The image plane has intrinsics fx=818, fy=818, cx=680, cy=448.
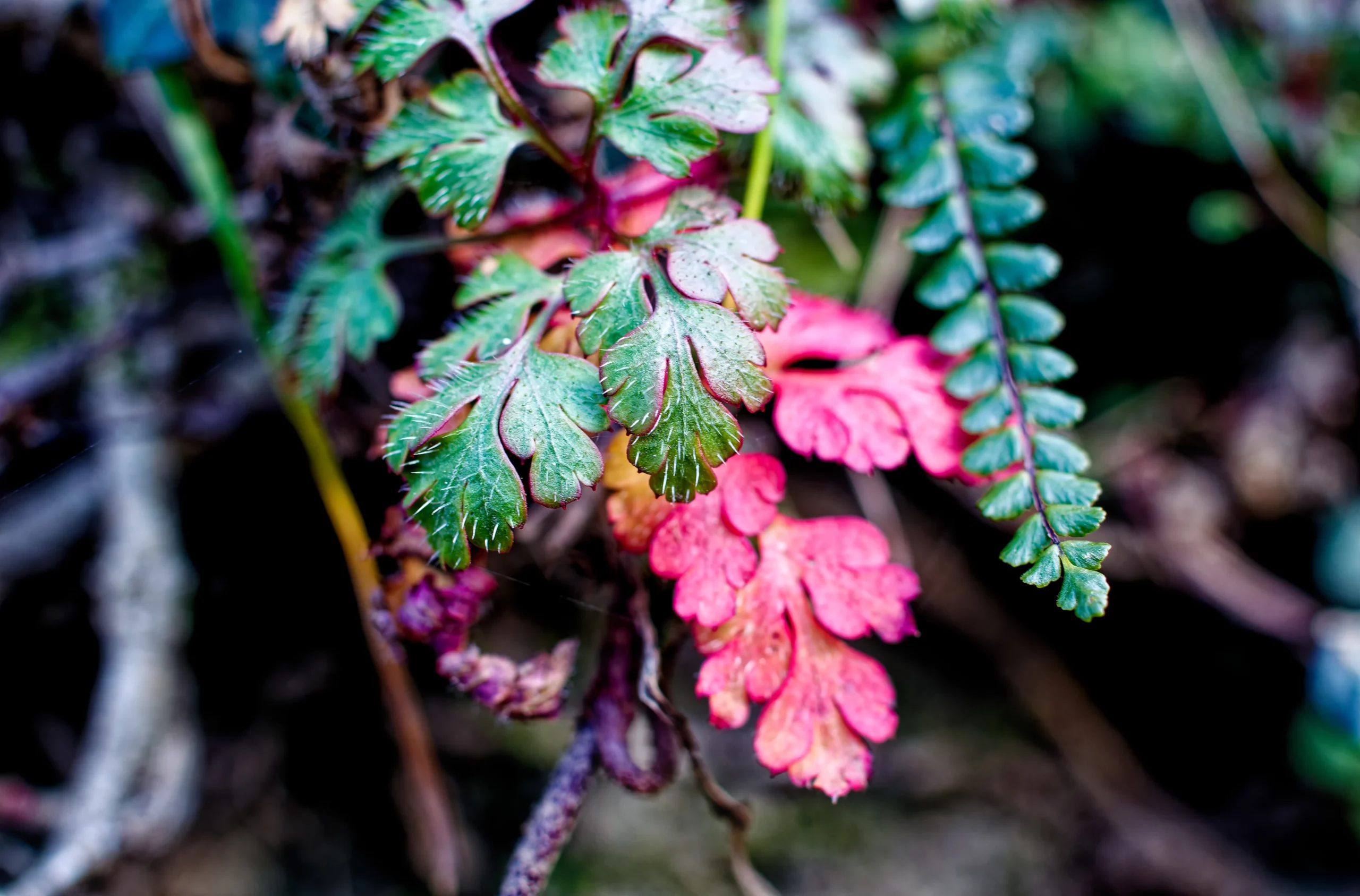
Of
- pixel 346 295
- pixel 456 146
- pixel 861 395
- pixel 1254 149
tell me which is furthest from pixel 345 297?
pixel 1254 149

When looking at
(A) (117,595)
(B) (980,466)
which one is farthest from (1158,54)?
(A) (117,595)

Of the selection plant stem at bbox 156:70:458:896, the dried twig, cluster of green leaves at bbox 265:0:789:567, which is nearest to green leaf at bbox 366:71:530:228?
cluster of green leaves at bbox 265:0:789:567

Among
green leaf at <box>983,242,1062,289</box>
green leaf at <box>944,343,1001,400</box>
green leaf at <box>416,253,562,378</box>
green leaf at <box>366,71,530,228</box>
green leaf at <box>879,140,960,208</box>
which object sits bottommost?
green leaf at <box>944,343,1001,400</box>

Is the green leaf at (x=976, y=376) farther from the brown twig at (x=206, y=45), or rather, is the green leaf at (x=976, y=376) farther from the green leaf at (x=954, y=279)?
the brown twig at (x=206, y=45)

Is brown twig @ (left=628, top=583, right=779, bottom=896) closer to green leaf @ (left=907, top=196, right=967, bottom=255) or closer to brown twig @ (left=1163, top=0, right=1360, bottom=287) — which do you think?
green leaf @ (left=907, top=196, right=967, bottom=255)

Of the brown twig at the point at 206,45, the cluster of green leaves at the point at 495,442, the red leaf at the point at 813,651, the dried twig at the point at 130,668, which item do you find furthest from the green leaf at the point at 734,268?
the dried twig at the point at 130,668

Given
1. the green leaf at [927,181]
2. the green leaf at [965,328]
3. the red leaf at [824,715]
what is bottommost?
the red leaf at [824,715]

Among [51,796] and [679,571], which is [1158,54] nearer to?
[679,571]
